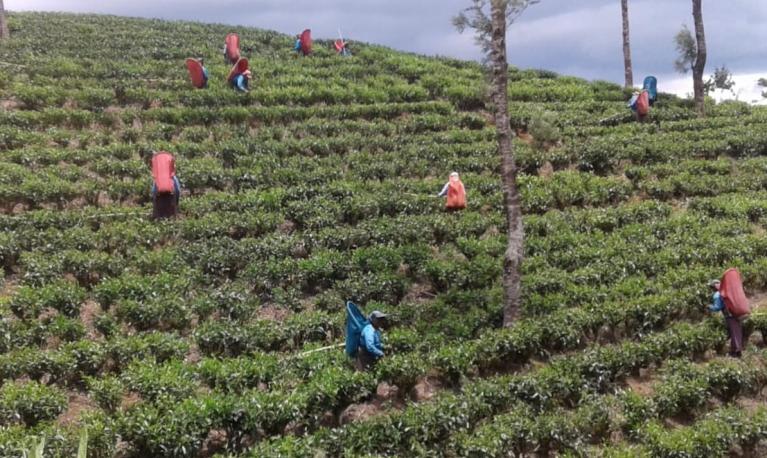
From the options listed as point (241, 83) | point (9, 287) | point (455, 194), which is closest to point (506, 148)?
point (455, 194)

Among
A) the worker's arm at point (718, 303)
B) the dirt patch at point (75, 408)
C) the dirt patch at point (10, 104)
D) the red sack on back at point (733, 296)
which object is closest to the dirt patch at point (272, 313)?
the dirt patch at point (75, 408)

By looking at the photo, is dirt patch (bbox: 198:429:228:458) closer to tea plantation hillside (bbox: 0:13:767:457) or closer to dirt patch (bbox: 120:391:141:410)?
tea plantation hillside (bbox: 0:13:767:457)

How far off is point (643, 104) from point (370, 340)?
17508 millimetres

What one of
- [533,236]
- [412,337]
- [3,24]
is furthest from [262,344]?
[3,24]

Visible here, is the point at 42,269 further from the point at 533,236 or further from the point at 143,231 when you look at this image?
the point at 533,236

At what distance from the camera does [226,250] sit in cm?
1185

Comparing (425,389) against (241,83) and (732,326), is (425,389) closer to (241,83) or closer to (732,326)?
(732,326)

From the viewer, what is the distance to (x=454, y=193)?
553 inches

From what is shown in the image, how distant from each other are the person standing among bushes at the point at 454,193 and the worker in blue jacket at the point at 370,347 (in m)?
6.22

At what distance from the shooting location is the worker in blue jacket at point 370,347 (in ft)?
26.8

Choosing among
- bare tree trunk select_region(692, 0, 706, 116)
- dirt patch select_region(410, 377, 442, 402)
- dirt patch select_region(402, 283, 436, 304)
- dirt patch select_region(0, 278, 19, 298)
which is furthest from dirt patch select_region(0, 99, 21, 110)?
bare tree trunk select_region(692, 0, 706, 116)

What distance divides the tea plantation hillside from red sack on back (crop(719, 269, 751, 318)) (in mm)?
586

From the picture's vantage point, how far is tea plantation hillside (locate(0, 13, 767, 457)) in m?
7.42

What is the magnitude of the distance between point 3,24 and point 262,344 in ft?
80.5
